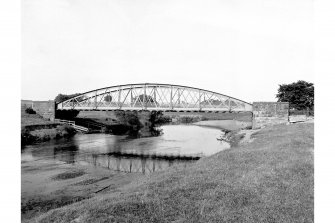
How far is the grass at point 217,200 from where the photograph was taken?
7.62 m

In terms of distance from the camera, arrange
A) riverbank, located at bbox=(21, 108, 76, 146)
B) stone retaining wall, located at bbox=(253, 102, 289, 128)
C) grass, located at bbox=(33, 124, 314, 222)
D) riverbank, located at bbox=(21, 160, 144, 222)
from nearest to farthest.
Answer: grass, located at bbox=(33, 124, 314, 222) < riverbank, located at bbox=(21, 160, 144, 222) < riverbank, located at bbox=(21, 108, 76, 146) < stone retaining wall, located at bbox=(253, 102, 289, 128)

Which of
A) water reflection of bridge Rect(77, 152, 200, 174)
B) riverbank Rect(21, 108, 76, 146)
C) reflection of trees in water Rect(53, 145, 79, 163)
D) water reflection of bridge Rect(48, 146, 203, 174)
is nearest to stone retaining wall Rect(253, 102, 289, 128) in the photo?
water reflection of bridge Rect(48, 146, 203, 174)

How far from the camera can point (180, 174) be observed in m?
13.2

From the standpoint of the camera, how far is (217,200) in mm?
8859

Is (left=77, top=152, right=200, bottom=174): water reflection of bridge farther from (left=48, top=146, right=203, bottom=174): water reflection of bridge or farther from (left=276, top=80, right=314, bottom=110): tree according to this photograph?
(left=276, top=80, right=314, bottom=110): tree

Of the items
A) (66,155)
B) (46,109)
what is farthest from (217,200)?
(46,109)

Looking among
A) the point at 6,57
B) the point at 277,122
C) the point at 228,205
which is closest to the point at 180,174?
the point at 228,205

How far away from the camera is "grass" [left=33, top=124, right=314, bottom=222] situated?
762 centimetres

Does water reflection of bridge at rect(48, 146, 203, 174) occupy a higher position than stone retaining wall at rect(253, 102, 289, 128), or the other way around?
stone retaining wall at rect(253, 102, 289, 128)

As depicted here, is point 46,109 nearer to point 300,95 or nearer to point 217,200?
point 217,200

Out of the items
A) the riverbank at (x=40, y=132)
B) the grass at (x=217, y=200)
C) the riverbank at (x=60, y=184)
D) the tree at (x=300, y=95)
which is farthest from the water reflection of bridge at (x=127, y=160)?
the tree at (x=300, y=95)

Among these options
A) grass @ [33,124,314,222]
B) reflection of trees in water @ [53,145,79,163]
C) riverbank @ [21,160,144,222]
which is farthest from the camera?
reflection of trees in water @ [53,145,79,163]

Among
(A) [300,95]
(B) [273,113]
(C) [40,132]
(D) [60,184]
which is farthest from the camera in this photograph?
(A) [300,95]

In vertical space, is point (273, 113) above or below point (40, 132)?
above
